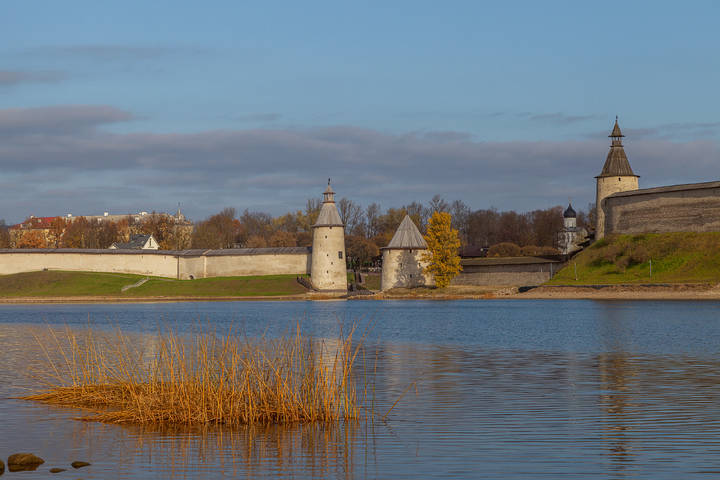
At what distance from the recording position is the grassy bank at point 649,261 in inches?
1667

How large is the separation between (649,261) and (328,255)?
792 inches

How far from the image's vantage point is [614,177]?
180 ft

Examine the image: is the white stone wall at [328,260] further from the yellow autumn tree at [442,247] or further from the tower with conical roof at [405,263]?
the yellow autumn tree at [442,247]

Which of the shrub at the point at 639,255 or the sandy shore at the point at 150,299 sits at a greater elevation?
the shrub at the point at 639,255

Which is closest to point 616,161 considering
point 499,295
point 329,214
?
point 499,295

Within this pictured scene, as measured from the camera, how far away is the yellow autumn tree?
166 ft

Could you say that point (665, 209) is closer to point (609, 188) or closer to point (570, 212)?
point (609, 188)

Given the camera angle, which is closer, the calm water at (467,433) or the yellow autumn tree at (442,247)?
the calm water at (467,433)

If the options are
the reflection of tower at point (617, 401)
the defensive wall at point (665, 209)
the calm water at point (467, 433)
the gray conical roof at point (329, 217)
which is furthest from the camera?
the gray conical roof at point (329, 217)

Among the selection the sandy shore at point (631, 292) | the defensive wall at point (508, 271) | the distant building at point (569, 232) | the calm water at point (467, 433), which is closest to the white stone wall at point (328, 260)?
the defensive wall at point (508, 271)

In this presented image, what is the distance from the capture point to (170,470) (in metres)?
6.25

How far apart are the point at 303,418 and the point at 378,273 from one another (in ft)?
183

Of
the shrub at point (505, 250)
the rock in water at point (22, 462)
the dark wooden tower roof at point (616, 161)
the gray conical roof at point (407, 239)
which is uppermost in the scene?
the dark wooden tower roof at point (616, 161)

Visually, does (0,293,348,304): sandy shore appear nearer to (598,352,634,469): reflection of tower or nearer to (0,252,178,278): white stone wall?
(0,252,178,278): white stone wall
